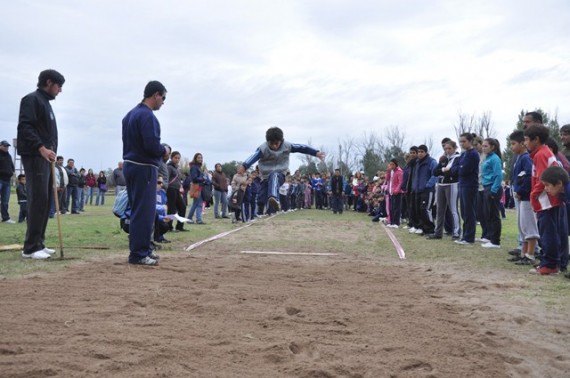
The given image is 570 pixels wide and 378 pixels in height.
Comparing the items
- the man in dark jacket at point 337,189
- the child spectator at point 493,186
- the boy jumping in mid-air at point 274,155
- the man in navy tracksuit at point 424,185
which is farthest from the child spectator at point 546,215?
the man in dark jacket at point 337,189

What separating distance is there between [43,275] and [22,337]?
2391mm

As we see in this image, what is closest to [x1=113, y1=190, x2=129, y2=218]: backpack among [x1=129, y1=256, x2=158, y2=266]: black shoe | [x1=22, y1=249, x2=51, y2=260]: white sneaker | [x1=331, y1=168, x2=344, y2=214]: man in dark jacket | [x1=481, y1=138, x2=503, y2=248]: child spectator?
[x1=22, y1=249, x2=51, y2=260]: white sneaker

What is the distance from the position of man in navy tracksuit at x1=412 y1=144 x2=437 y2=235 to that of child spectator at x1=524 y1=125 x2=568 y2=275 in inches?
203

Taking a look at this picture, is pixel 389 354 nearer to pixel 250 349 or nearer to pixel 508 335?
pixel 250 349

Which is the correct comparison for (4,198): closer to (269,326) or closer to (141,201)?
(141,201)

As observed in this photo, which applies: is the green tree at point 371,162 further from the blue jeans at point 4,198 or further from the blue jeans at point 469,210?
the blue jeans at point 469,210

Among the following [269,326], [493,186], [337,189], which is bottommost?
[269,326]

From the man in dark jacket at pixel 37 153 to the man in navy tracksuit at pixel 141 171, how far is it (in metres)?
1.02

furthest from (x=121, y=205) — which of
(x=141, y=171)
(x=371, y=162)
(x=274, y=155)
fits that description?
(x=371, y=162)

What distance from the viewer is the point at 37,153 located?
663 centimetres

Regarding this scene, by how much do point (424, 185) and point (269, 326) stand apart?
9.16 metres

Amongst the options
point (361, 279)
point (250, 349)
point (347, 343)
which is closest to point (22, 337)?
point (250, 349)

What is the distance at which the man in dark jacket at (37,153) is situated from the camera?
21.5 feet

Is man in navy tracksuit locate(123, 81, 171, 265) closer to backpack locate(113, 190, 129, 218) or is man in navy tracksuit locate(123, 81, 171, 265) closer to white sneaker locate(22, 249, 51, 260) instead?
white sneaker locate(22, 249, 51, 260)
